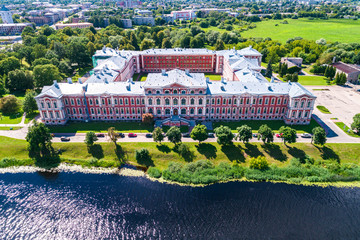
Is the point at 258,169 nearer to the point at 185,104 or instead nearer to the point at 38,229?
the point at 185,104

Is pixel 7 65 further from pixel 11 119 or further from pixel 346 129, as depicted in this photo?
pixel 346 129

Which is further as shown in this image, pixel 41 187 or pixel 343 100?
pixel 343 100

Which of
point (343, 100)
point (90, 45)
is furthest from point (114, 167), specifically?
point (90, 45)

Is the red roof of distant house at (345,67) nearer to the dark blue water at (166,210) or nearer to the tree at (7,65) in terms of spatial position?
the dark blue water at (166,210)

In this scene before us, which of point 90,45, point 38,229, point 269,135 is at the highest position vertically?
point 90,45

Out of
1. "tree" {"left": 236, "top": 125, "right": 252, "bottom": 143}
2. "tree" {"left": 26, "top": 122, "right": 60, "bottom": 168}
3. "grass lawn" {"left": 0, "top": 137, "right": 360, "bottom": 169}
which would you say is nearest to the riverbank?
"tree" {"left": 26, "top": 122, "right": 60, "bottom": 168}
